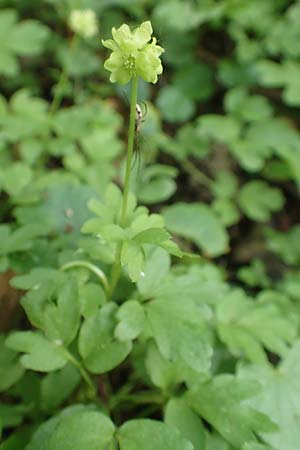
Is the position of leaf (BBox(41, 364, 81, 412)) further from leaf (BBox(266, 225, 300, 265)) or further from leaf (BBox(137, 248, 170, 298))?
leaf (BBox(266, 225, 300, 265))

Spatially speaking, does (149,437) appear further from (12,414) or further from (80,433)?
(12,414)

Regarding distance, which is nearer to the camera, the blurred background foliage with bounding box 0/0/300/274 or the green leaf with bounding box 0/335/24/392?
the green leaf with bounding box 0/335/24/392

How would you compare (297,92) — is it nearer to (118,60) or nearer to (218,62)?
(218,62)

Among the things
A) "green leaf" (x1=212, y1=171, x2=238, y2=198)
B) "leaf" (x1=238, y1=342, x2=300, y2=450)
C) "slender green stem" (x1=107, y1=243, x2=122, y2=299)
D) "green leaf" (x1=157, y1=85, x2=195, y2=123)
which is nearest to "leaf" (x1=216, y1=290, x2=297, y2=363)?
"leaf" (x1=238, y1=342, x2=300, y2=450)

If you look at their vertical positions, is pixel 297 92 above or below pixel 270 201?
above

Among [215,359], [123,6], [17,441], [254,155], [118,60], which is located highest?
[123,6]

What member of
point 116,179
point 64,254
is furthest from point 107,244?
point 116,179
